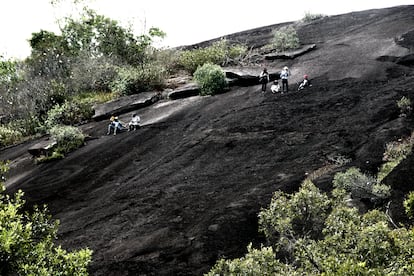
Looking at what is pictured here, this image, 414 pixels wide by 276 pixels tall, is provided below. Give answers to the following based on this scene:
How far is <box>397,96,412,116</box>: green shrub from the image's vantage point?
57.0 ft

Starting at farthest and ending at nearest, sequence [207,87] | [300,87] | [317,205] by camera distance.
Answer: [207,87] < [300,87] < [317,205]

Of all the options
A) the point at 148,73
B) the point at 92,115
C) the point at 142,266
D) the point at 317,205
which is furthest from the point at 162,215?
the point at 148,73

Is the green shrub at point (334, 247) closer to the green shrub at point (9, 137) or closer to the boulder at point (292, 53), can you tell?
the boulder at point (292, 53)

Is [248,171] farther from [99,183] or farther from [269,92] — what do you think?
[269,92]

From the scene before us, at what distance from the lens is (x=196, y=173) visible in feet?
56.1

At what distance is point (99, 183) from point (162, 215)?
488cm

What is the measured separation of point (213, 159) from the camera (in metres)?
17.9

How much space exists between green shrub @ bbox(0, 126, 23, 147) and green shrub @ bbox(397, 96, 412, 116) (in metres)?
25.2

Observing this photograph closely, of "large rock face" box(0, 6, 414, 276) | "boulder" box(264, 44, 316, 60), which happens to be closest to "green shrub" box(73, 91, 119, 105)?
"large rock face" box(0, 6, 414, 276)

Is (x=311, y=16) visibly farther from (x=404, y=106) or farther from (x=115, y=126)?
(x=115, y=126)

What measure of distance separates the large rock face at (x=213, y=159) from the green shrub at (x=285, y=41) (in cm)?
312

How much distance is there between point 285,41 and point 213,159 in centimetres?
1647

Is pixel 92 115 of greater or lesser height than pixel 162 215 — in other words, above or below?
above

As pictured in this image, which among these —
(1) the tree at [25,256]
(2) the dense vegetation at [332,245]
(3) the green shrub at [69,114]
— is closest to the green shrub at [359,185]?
(2) the dense vegetation at [332,245]
